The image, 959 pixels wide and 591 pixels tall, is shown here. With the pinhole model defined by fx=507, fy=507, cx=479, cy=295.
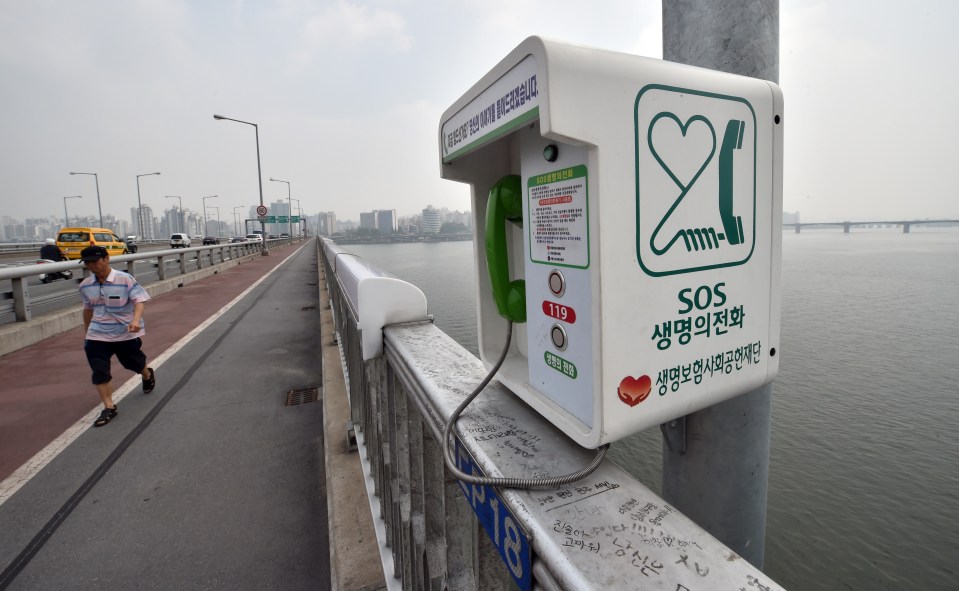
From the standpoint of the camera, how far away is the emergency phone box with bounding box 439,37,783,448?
946 mm

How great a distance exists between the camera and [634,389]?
3.38 feet

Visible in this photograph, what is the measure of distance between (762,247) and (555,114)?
2.22 feet

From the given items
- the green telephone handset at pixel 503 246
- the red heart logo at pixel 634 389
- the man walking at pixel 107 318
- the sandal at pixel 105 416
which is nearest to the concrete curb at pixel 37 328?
the man walking at pixel 107 318

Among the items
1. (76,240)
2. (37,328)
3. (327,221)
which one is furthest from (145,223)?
(37,328)

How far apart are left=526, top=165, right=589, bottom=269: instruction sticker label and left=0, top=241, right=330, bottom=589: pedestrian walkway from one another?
2358 millimetres

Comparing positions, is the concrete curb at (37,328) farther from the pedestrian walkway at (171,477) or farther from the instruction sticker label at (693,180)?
the instruction sticker label at (693,180)

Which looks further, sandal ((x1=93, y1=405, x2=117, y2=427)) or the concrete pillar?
sandal ((x1=93, y1=405, x2=117, y2=427))

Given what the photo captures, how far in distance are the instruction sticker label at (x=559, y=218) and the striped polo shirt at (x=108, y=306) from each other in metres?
4.95

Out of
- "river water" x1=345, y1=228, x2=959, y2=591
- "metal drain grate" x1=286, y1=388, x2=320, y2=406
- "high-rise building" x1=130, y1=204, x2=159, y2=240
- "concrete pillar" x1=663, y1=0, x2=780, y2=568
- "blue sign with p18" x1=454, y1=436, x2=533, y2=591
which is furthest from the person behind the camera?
"high-rise building" x1=130, y1=204, x2=159, y2=240

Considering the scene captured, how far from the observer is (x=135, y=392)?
539cm

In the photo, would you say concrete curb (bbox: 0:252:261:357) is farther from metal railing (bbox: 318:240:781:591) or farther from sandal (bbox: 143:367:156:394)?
metal railing (bbox: 318:240:781:591)

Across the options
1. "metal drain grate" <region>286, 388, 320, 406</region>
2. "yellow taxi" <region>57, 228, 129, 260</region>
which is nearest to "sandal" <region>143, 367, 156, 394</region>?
"metal drain grate" <region>286, 388, 320, 406</region>

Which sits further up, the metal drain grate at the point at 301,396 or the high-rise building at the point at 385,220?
the high-rise building at the point at 385,220

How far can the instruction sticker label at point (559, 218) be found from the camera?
1023 mm
